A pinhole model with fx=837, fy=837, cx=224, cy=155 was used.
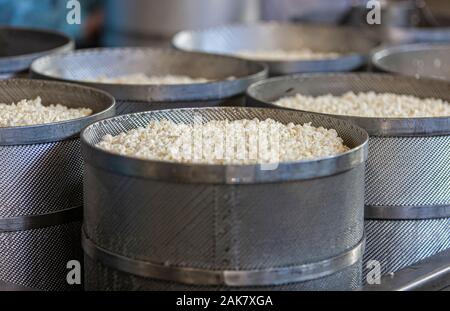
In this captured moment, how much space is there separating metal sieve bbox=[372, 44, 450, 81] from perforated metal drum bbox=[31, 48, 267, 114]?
0.65 meters

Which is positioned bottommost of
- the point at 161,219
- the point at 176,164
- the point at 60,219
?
the point at 60,219

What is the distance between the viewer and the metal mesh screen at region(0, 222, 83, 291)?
6.95ft

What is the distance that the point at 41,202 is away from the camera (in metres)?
2.12

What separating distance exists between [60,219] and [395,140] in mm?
903

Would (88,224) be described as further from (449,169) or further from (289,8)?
(289,8)

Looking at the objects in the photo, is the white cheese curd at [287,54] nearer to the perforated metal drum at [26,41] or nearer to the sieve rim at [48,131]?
the perforated metal drum at [26,41]

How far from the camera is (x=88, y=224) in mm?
1918

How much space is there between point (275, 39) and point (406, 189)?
207 centimetres

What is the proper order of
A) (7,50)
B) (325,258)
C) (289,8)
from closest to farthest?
(325,258)
(7,50)
(289,8)

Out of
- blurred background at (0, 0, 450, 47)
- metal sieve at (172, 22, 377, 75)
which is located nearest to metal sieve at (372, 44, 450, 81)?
metal sieve at (172, 22, 377, 75)

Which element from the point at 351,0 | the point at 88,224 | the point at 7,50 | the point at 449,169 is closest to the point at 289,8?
the point at 351,0

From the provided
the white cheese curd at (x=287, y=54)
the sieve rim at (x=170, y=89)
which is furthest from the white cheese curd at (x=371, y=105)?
the white cheese curd at (x=287, y=54)

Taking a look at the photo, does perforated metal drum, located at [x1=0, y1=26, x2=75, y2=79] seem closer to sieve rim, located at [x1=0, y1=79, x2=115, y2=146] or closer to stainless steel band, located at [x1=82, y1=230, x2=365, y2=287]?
sieve rim, located at [x1=0, y1=79, x2=115, y2=146]

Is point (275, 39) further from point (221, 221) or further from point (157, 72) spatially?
point (221, 221)
